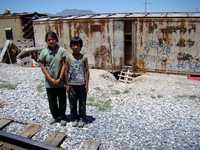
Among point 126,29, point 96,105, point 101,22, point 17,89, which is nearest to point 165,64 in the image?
point 126,29

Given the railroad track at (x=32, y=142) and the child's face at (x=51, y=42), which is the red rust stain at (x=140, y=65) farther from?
the railroad track at (x=32, y=142)

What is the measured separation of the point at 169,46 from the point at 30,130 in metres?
9.47

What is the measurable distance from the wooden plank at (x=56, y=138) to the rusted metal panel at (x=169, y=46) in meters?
9.14

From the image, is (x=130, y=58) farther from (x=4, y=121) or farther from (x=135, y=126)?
(x=4, y=121)

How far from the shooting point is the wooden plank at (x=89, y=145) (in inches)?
189

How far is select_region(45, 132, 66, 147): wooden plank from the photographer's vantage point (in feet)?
16.3

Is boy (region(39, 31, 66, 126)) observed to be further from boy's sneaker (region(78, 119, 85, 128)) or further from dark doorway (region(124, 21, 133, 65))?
dark doorway (region(124, 21, 133, 65))

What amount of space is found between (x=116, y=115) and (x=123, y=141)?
162 cm

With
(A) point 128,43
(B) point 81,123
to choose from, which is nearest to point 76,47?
(B) point 81,123

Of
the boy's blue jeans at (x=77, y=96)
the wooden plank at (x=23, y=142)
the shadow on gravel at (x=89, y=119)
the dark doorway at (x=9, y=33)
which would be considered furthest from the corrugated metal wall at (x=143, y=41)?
the dark doorway at (x=9, y=33)

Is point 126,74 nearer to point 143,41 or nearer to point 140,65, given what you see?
point 140,65

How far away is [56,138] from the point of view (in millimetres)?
5152

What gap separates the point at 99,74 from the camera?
1366cm

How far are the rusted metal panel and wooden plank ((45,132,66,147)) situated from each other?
9.14 meters
